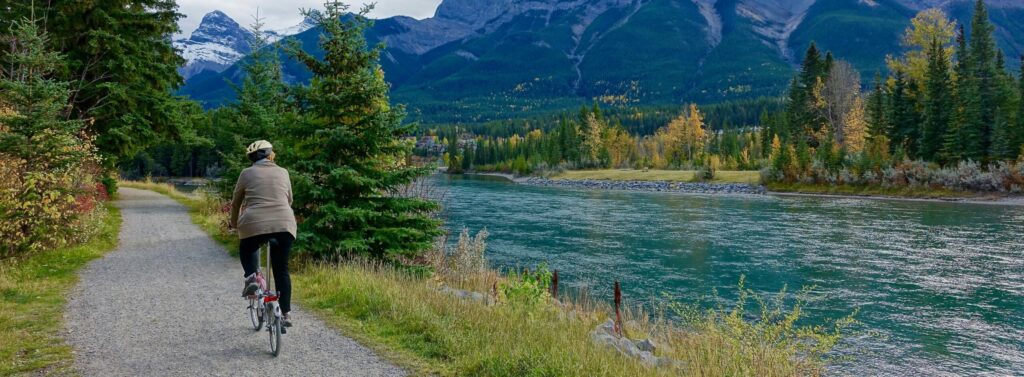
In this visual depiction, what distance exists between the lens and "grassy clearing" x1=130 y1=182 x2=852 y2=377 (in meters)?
7.08

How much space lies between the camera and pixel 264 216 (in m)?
7.56

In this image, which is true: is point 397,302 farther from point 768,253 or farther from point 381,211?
point 768,253

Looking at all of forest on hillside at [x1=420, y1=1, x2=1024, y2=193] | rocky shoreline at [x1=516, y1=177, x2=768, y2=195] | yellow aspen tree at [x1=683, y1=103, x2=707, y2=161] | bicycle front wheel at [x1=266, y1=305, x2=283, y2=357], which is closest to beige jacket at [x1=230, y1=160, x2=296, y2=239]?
bicycle front wheel at [x1=266, y1=305, x2=283, y2=357]

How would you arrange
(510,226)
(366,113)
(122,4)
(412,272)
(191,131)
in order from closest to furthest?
1. (412,272)
2. (366,113)
3. (122,4)
4. (191,131)
5. (510,226)

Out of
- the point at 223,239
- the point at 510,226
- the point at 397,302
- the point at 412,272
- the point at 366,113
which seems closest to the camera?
the point at 397,302

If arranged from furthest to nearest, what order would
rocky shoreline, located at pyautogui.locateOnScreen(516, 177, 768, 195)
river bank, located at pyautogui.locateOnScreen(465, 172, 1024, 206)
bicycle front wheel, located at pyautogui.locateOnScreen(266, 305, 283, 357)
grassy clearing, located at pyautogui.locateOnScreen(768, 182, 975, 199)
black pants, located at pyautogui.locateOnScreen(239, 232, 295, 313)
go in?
rocky shoreline, located at pyautogui.locateOnScreen(516, 177, 768, 195)
grassy clearing, located at pyautogui.locateOnScreen(768, 182, 975, 199)
river bank, located at pyautogui.locateOnScreen(465, 172, 1024, 206)
black pants, located at pyautogui.locateOnScreen(239, 232, 295, 313)
bicycle front wheel, located at pyautogui.locateOnScreen(266, 305, 283, 357)

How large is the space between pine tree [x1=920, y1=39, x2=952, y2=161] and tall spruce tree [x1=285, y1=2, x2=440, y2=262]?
6542 centimetres

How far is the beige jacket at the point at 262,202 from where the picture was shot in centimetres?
755

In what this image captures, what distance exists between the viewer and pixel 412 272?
1397 cm

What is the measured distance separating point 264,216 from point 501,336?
3431 mm

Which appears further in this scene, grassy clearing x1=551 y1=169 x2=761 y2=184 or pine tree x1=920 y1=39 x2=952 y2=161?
grassy clearing x1=551 y1=169 x2=761 y2=184

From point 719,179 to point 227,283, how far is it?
7413cm

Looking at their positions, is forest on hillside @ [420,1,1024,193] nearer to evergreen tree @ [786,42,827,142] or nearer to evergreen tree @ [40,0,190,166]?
evergreen tree @ [786,42,827,142]


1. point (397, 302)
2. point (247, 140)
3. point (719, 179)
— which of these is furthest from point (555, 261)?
point (719, 179)
